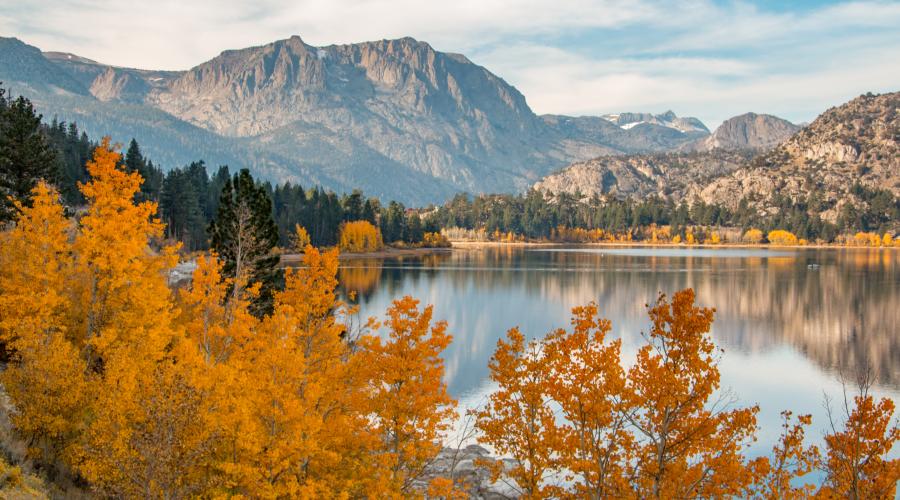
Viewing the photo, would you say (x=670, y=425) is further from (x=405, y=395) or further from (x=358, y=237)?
(x=358, y=237)

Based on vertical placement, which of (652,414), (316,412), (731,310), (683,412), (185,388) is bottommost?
(731,310)

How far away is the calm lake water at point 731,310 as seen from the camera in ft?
168

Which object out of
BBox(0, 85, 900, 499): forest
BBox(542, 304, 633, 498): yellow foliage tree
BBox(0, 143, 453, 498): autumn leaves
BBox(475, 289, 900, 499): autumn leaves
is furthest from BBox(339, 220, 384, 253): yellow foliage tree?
BBox(542, 304, 633, 498): yellow foliage tree

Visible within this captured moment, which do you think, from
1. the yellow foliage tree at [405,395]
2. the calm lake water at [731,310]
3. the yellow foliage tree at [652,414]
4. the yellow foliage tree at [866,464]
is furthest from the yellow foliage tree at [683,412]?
the calm lake water at [731,310]

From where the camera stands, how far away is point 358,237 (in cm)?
18938

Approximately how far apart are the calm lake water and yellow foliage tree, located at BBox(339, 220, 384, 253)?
98.7ft

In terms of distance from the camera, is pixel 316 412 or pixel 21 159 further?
pixel 21 159

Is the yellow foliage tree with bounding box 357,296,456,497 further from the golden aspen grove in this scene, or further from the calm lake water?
the calm lake water

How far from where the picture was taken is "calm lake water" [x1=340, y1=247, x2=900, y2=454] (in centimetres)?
5109

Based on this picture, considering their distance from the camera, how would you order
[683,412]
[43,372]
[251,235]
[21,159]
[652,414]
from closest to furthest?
[683,412], [652,414], [43,372], [251,235], [21,159]

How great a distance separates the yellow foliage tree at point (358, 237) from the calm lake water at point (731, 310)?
3009 centimetres

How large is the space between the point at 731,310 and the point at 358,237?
12099 centimetres

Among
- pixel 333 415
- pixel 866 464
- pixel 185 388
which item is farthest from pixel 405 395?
pixel 866 464

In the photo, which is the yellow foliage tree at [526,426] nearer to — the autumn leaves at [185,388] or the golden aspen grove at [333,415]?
the golden aspen grove at [333,415]
